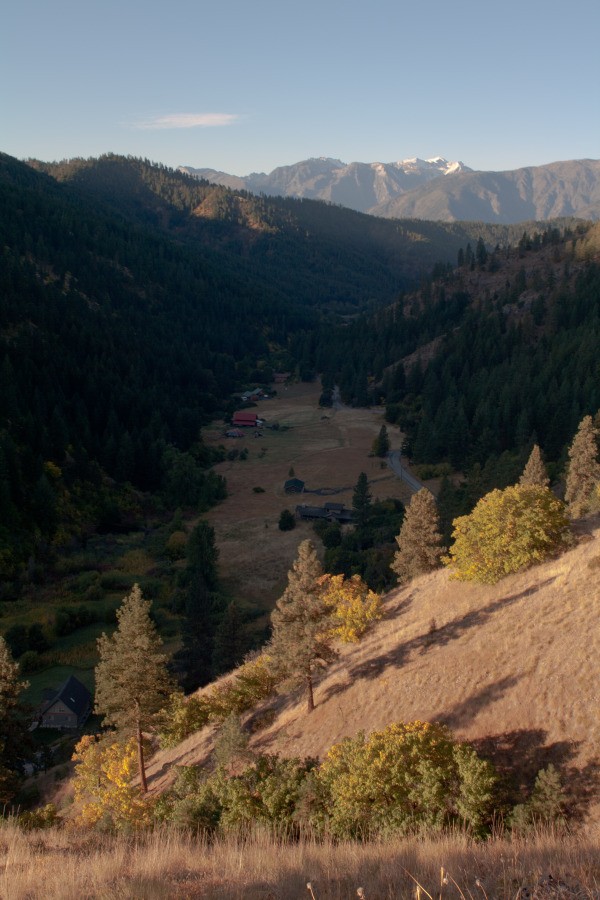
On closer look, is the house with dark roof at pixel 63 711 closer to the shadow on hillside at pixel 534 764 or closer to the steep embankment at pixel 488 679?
the steep embankment at pixel 488 679

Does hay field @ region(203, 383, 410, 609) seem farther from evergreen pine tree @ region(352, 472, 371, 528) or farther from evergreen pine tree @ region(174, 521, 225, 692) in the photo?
evergreen pine tree @ region(174, 521, 225, 692)

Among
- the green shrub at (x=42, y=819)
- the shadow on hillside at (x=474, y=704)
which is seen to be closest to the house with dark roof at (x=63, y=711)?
the green shrub at (x=42, y=819)

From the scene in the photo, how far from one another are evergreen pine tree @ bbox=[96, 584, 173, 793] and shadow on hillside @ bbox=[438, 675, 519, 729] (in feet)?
38.6

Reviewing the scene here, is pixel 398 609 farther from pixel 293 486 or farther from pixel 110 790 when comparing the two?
pixel 293 486

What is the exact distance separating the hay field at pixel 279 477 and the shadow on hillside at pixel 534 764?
35.9 m

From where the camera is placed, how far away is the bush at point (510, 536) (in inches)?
1096

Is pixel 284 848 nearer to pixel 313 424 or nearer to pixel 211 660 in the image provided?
pixel 211 660

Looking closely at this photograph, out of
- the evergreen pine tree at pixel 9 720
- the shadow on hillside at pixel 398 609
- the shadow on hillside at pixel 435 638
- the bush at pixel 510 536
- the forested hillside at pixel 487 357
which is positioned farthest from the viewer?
the forested hillside at pixel 487 357

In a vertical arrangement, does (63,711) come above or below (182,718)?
below

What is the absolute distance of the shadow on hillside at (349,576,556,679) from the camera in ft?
81.1

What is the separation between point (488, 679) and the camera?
20.8 meters

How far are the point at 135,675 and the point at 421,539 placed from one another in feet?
67.0

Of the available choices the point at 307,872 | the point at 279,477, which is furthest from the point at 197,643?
the point at 279,477

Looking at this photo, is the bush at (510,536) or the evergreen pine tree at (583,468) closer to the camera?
the bush at (510,536)
